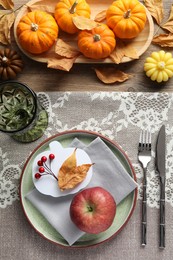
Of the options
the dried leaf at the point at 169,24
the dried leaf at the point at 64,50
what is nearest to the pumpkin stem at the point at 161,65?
the dried leaf at the point at 169,24

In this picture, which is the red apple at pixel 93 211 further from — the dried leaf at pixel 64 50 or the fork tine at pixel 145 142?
the dried leaf at pixel 64 50

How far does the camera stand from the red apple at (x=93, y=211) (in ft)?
3.32

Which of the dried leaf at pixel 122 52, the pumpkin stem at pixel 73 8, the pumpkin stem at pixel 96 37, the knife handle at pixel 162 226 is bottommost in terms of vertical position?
the knife handle at pixel 162 226

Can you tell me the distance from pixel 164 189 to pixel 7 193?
375 mm

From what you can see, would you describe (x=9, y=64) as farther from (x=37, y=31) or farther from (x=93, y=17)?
(x=93, y=17)

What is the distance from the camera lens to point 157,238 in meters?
1.10

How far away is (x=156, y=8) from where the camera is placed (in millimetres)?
1209

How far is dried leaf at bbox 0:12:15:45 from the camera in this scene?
1199 mm

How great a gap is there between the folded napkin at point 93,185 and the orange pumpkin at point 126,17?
278 millimetres

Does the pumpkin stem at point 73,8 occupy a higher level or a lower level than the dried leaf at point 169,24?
higher

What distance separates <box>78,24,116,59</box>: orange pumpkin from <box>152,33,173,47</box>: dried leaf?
0.38ft

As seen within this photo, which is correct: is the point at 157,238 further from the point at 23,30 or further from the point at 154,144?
the point at 23,30

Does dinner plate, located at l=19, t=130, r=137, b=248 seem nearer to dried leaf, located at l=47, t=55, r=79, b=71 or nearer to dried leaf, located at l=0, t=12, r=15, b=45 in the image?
dried leaf, located at l=47, t=55, r=79, b=71

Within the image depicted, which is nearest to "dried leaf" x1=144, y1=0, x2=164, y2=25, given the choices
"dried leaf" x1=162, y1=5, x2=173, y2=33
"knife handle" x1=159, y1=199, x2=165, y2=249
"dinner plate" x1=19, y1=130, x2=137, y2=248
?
"dried leaf" x1=162, y1=5, x2=173, y2=33
